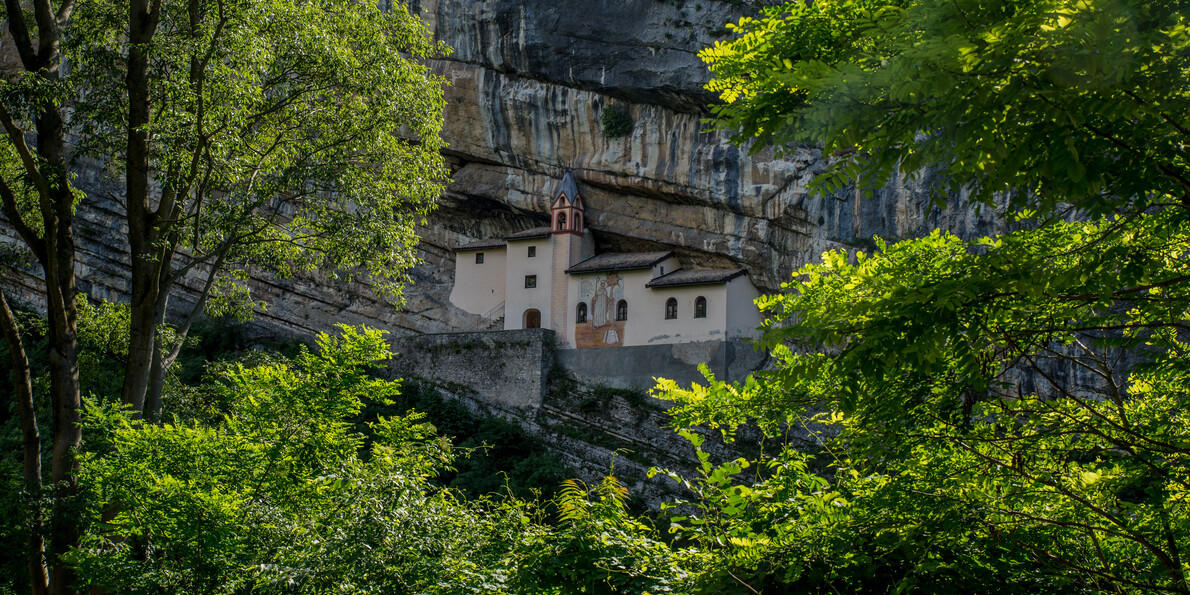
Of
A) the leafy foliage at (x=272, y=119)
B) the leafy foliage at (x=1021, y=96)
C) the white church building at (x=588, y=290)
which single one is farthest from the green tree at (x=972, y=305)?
the white church building at (x=588, y=290)

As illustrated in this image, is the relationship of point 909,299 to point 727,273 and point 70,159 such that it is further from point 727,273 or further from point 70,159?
point 727,273

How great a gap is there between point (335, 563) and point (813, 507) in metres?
2.89

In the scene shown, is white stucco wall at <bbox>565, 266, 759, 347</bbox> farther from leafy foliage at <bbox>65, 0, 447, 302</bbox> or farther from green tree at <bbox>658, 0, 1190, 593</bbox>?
green tree at <bbox>658, 0, 1190, 593</bbox>

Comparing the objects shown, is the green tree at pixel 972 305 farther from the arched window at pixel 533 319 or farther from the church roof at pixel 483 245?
the church roof at pixel 483 245

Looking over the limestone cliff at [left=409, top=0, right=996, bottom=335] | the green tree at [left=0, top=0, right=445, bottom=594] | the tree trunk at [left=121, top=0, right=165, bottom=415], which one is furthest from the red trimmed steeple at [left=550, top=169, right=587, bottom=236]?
the tree trunk at [left=121, top=0, right=165, bottom=415]

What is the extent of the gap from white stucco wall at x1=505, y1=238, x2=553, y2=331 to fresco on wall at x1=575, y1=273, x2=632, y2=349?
1386 millimetres

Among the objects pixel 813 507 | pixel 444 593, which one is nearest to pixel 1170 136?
pixel 813 507

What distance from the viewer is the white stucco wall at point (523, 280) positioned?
34031 millimetres

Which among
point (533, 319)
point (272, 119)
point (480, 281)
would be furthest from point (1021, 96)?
point (480, 281)

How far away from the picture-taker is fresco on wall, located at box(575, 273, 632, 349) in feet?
107

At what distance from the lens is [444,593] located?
18.7 ft

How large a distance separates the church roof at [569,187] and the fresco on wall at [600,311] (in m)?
2.88

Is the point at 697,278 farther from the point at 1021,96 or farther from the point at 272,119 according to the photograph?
the point at 1021,96

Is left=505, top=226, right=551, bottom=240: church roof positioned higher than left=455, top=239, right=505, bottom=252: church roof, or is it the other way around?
left=505, top=226, right=551, bottom=240: church roof
